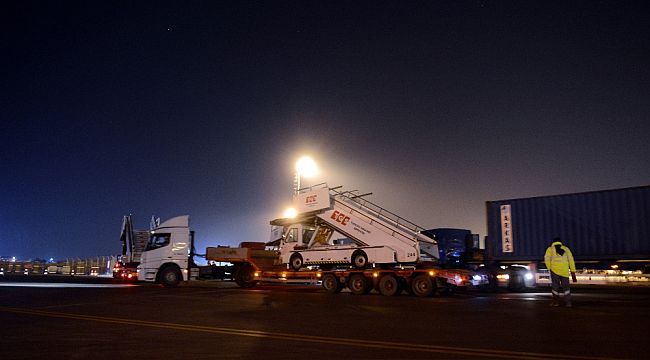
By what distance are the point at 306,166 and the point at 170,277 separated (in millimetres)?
8619

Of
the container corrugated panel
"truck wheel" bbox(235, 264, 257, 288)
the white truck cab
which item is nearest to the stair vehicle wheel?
"truck wheel" bbox(235, 264, 257, 288)

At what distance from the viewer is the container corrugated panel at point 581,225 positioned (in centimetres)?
1972

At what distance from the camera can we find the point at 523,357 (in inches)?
253

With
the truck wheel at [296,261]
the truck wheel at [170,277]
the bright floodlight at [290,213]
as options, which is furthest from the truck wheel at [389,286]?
the truck wheel at [170,277]

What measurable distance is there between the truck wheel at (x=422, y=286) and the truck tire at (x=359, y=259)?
6.84 feet

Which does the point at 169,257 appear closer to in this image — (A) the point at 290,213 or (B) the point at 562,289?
(A) the point at 290,213

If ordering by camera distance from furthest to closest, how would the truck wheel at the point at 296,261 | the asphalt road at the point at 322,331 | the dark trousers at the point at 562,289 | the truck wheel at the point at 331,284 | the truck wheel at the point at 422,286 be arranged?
the truck wheel at the point at 296,261, the truck wheel at the point at 331,284, the truck wheel at the point at 422,286, the dark trousers at the point at 562,289, the asphalt road at the point at 322,331

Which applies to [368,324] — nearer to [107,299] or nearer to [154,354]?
[154,354]

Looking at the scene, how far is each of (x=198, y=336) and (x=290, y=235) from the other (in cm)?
1354

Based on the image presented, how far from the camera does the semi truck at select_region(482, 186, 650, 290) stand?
65.0 ft

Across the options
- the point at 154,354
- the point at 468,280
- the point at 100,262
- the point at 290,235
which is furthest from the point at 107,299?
the point at 100,262

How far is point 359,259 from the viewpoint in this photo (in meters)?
19.2

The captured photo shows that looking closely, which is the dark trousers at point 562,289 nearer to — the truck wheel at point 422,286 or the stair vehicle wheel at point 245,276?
the truck wheel at point 422,286

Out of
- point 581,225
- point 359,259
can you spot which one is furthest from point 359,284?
point 581,225
